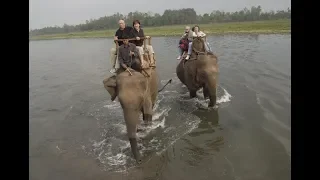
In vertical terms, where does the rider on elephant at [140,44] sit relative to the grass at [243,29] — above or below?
below

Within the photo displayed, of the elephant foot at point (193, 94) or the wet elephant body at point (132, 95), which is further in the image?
the elephant foot at point (193, 94)

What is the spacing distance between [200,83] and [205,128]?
1.59m

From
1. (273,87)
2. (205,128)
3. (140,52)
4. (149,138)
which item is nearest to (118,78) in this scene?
Result: (140,52)

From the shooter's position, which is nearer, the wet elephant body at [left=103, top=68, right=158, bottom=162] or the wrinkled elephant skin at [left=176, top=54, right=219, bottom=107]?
the wet elephant body at [left=103, top=68, right=158, bottom=162]

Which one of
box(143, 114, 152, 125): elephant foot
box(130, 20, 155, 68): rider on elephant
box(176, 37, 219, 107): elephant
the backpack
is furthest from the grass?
box(143, 114, 152, 125): elephant foot

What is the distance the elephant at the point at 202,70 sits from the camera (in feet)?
31.0

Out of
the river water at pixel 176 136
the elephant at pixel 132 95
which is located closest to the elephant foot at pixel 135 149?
the elephant at pixel 132 95

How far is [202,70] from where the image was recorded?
9672mm

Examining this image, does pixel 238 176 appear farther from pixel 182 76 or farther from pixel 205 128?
pixel 182 76

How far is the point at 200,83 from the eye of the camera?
1002 centimetres

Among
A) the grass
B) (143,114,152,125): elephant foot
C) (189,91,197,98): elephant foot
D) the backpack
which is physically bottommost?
(143,114,152,125): elephant foot

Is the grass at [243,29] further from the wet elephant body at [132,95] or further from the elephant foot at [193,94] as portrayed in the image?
the wet elephant body at [132,95]

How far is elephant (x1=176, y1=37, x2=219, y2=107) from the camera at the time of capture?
9.45 m

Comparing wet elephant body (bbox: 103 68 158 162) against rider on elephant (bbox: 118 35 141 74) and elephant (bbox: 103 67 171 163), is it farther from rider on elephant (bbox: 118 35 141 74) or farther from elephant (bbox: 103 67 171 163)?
rider on elephant (bbox: 118 35 141 74)
